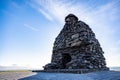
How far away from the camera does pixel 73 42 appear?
13.9 m

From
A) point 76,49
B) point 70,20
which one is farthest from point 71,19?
point 76,49

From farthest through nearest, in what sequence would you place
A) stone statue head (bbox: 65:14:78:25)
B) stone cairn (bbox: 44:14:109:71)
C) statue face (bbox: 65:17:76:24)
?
stone statue head (bbox: 65:14:78:25)
statue face (bbox: 65:17:76:24)
stone cairn (bbox: 44:14:109:71)

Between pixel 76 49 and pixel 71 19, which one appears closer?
pixel 76 49

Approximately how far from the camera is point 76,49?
44.7 ft

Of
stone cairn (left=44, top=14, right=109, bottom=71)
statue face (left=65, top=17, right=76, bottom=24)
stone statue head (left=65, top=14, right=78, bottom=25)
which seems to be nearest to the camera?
stone cairn (left=44, top=14, right=109, bottom=71)

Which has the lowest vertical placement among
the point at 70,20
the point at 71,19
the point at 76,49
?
the point at 76,49

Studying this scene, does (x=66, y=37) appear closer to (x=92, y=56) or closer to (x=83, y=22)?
(x=83, y=22)

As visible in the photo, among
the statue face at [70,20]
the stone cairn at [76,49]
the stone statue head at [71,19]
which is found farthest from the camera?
the stone statue head at [71,19]

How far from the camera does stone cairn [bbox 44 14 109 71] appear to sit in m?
12.1

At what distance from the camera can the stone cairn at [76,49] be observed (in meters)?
12.1

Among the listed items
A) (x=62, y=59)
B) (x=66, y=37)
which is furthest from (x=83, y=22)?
(x=62, y=59)

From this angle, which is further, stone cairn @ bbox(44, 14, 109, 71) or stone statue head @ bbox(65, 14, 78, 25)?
stone statue head @ bbox(65, 14, 78, 25)

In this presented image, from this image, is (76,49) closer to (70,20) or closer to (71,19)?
(70,20)

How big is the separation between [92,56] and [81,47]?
5.20 feet
